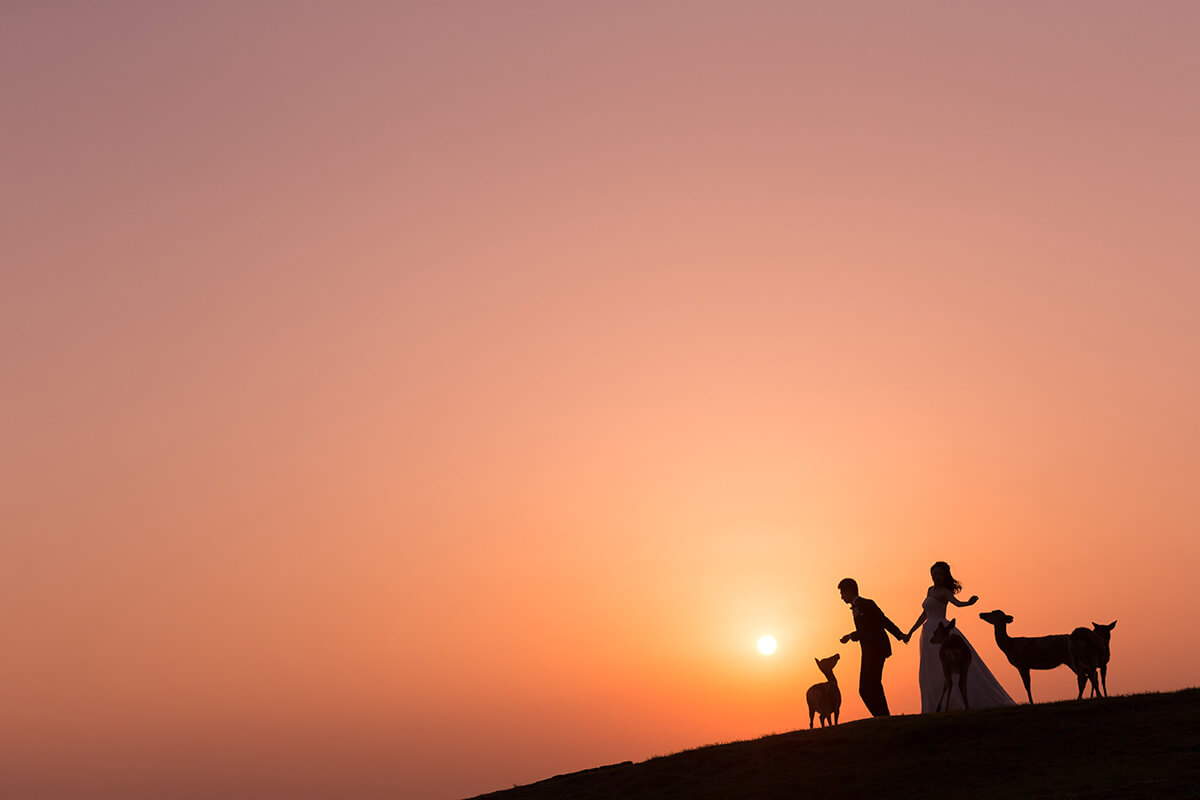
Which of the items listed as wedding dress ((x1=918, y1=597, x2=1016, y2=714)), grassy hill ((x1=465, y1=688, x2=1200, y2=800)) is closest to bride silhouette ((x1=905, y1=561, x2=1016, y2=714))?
wedding dress ((x1=918, y1=597, x2=1016, y2=714))

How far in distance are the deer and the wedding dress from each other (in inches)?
33.9

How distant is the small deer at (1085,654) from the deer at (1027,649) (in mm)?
272

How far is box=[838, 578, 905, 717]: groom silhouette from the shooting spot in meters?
34.2

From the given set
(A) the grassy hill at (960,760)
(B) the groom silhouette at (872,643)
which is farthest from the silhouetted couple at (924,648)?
(A) the grassy hill at (960,760)

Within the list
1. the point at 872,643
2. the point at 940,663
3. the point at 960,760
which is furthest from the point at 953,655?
the point at 960,760

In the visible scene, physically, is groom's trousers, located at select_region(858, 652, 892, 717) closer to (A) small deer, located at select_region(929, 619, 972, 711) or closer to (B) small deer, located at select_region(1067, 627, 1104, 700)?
(A) small deer, located at select_region(929, 619, 972, 711)

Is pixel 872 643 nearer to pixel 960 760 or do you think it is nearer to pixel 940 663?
pixel 940 663

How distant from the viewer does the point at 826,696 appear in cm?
3444

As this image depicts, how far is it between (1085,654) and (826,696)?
21.3 feet

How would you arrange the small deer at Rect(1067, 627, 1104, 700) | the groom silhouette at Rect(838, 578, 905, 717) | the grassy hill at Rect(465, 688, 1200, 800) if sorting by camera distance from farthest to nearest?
1. the groom silhouette at Rect(838, 578, 905, 717)
2. the small deer at Rect(1067, 627, 1104, 700)
3. the grassy hill at Rect(465, 688, 1200, 800)

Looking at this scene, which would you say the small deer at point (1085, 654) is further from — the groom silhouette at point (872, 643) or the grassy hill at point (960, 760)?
the groom silhouette at point (872, 643)

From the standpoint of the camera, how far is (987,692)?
108ft

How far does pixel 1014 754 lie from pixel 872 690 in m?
6.72

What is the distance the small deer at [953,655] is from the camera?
32.5m
